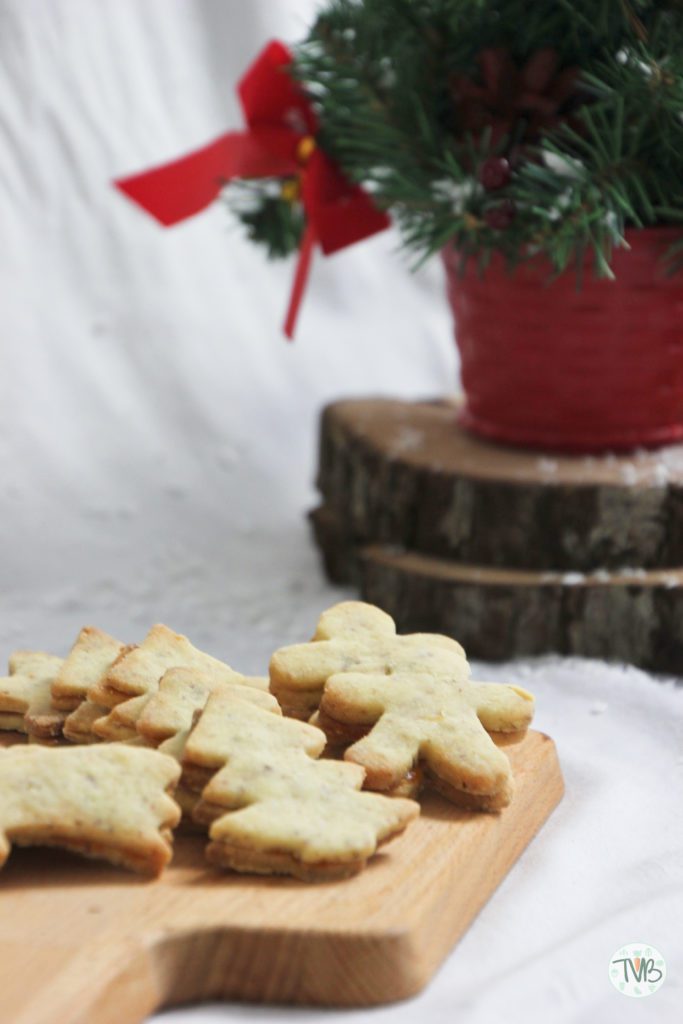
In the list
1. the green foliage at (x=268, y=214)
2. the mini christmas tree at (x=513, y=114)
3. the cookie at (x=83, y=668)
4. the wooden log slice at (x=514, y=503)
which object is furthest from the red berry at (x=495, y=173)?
the cookie at (x=83, y=668)

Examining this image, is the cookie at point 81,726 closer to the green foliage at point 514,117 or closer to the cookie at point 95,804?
the cookie at point 95,804

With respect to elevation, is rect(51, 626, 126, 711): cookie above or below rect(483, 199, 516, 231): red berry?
below

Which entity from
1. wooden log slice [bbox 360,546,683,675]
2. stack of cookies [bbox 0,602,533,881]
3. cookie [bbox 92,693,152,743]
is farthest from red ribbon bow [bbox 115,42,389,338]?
cookie [bbox 92,693,152,743]

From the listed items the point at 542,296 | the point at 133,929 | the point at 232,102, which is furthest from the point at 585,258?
the point at 232,102

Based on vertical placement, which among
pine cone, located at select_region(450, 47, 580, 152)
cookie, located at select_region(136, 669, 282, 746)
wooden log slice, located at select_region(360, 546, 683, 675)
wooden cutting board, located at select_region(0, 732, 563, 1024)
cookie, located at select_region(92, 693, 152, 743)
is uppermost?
pine cone, located at select_region(450, 47, 580, 152)

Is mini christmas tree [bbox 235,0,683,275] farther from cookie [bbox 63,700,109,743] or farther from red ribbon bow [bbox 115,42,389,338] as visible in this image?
cookie [bbox 63,700,109,743]

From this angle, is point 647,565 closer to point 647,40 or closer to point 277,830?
point 647,40

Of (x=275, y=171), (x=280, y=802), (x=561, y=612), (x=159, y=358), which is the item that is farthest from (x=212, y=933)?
(x=159, y=358)
